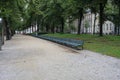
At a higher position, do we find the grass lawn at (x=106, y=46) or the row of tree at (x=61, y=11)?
the row of tree at (x=61, y=11)

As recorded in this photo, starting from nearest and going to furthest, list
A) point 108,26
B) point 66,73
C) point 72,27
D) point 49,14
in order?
1. point 66,73
2. point 49,14
3. point 108,26
4. point 72,27

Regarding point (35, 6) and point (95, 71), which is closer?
point (95, 71)

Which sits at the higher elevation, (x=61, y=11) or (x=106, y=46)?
(x=61, y=11)

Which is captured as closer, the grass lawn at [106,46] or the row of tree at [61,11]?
the grass lawn at [106,46]

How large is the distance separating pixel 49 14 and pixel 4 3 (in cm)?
4072

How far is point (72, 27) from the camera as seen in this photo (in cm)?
10506

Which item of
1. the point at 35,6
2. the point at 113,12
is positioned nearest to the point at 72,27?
the point at 113,12

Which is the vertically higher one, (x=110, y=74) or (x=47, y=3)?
(x=47, y=3)

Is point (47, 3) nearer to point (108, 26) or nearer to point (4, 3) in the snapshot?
point (108, 26)

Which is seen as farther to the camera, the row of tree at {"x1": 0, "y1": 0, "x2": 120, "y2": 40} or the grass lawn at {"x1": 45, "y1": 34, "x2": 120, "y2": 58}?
the row of tree at {"x1": 0, "y1": 0, "x2": 120, "y2": 40}

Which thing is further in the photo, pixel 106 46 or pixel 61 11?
pixel 61 11

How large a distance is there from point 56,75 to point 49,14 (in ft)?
179

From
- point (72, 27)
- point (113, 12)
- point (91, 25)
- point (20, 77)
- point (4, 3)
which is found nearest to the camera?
point (20, 77)

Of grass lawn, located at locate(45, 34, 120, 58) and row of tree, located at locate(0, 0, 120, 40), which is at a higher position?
row of tree, located at locate(0, 0, 120, 40)
